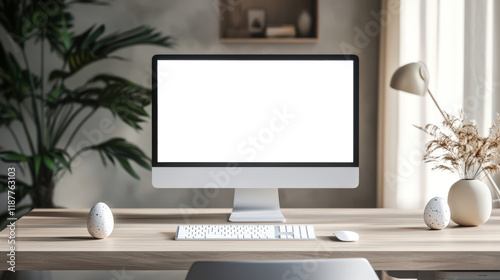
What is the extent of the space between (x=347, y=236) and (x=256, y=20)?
1.96 m

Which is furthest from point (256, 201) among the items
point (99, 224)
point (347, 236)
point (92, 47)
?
point (92, 47)

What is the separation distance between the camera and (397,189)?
2979mm

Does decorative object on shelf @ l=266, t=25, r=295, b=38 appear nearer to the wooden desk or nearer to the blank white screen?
the blank white screen

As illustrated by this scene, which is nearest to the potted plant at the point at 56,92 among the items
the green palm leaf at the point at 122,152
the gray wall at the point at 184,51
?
the green palm leaf at the point at 122,152

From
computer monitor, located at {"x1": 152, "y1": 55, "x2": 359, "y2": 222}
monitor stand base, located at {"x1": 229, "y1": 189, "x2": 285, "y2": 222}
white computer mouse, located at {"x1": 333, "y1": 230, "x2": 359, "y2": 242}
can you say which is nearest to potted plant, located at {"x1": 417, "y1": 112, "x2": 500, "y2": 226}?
computer monitor, located at {"x1": 152, "y1": 55, "x2": 359, "y2": 222}

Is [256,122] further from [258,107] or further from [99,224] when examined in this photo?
[99,224]

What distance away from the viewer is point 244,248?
54.9 inches

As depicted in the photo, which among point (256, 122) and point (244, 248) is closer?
point (244, 248)

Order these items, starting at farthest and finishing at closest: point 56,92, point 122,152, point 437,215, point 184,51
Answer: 1. point 184,51
2. point 56,92
3. point 122,152
4. point 437,215

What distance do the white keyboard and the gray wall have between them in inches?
67.2

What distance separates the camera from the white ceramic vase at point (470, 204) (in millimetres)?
1671

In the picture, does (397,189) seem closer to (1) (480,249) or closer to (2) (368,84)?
(2) (368,84)

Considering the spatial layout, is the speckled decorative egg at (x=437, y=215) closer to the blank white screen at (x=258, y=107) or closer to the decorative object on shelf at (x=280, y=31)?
the blank white screen at (x=258, y=107)

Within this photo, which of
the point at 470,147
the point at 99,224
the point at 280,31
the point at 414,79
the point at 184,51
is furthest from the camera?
the point at 184,51
